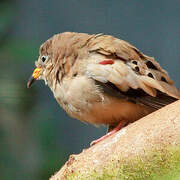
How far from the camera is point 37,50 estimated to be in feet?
18.4

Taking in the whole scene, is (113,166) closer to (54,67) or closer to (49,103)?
(54,67)

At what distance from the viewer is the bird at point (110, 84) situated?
9.14 ft

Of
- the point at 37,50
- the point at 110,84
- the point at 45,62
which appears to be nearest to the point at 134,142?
the point at 110,84

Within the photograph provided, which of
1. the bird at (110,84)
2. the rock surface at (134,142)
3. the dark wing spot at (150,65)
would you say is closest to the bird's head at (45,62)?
the bird at (110,84)

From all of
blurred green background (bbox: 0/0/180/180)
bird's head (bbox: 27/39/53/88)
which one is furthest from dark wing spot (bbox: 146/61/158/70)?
blurred green background (bbox: 0/0/180/180)

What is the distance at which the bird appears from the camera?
2785 mm

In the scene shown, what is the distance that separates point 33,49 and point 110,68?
2.97 metres

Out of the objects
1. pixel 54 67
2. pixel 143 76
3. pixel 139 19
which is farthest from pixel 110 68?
pixel 139 19

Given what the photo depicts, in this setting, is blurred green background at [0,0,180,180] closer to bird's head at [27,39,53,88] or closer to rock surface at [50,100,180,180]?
bird's head at [27,39,53,88]

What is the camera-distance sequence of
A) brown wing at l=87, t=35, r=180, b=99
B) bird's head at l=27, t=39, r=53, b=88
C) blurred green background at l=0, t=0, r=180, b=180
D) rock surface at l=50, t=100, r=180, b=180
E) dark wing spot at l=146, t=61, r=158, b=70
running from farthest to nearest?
blurred green background at l=0, t=0, r=180, b=180
bird's head at l=27, t=39, r=53, b=88
dark wing spot at l=146, t=61, r=158, b=70
brown wing at l=87, t=35, r=180, b=99
rock surface at l=50, t=100, r=180, b=180

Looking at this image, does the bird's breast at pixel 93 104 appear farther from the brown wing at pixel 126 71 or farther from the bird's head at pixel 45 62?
the bird's head at pixel 45 62

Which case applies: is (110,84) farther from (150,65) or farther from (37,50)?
(37,50)

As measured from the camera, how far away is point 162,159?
2148mm

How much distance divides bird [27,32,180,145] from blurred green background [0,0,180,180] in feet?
7.67
